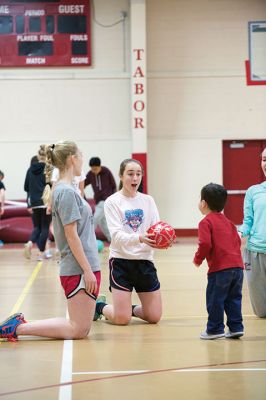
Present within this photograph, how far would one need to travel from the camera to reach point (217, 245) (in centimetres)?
570

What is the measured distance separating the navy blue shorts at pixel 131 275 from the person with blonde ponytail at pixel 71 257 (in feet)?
2.30

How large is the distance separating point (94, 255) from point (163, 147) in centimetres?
1184

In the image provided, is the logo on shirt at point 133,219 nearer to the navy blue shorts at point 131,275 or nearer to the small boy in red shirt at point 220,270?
the navy blue shorts at point 131,275

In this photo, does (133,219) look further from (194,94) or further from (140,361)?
(194,94)

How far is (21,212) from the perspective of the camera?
1628 cm

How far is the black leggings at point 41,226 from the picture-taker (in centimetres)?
1203

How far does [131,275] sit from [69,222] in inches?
45.8

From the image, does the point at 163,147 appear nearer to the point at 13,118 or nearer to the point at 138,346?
the point at 13,118

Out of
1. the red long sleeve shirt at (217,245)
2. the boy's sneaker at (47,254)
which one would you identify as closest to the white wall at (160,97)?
the boy's sneaker at (47,254)

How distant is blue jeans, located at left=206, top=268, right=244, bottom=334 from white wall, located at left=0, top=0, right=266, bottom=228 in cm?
1164

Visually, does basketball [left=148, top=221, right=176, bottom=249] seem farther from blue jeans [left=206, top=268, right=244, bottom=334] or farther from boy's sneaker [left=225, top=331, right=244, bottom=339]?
boy's sneaker [left=225, top=331, right=244, bottom=339]

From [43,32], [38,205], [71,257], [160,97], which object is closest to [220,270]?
[71,257]

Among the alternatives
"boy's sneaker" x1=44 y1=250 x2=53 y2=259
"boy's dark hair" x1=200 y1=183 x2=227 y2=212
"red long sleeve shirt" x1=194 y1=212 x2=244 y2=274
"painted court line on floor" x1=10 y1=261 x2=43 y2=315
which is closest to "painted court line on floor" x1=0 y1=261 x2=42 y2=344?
"painted court line on floor" x1=10 y1=261 x2=43 y2=315

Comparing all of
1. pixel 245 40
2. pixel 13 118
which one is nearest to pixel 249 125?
pixel 245 40
